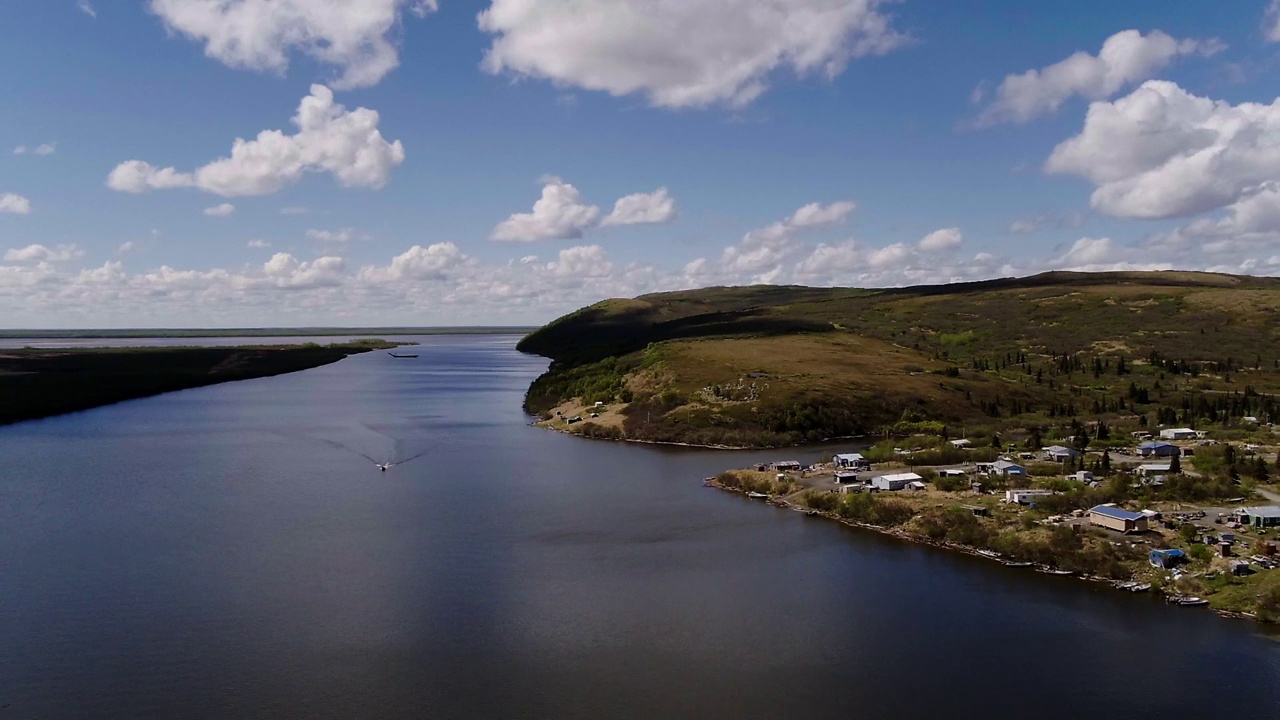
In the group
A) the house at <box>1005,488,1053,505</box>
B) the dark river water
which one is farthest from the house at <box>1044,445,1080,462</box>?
the dark river water

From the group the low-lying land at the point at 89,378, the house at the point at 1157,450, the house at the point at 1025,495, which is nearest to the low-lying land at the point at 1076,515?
the house at the point at 1025,495

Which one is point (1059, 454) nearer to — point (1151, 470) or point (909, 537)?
point (1151, 470)

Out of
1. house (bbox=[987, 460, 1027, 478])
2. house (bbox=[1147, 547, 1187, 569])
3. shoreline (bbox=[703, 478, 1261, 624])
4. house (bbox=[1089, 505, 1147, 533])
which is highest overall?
house (bbox=[987, 460, 1027, 478])

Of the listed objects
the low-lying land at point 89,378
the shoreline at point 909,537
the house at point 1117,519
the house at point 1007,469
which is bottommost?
the shoreline at point 909,537

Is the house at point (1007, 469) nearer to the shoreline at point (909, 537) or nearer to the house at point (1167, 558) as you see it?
the shoreline at point (909, 537)

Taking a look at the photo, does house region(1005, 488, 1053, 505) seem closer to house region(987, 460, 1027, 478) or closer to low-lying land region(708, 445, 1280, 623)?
low-lying land region(708, 445, 1280, 623)
